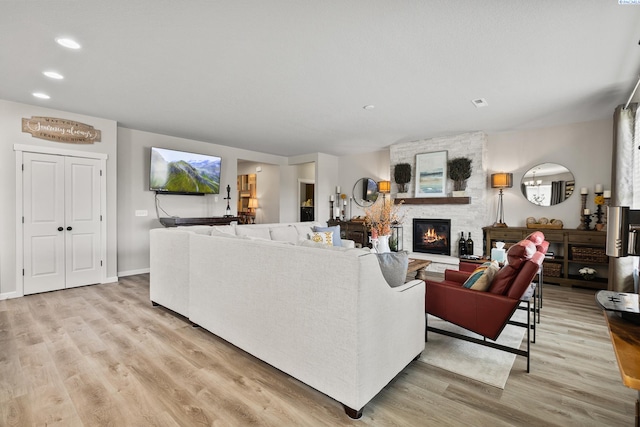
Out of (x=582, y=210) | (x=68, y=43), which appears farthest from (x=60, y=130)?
(x=582, y=210)

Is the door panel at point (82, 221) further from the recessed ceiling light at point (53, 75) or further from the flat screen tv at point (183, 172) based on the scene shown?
the recessed ceiling light at point (53, 75)

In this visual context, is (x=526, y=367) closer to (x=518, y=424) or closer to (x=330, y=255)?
(x=518, y=424)

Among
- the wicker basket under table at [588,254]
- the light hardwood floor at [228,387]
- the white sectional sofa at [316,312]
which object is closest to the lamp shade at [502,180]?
the wicker basket under table at [588,254]

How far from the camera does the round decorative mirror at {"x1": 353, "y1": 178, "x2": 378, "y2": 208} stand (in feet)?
24.5

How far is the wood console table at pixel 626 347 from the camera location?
0.85 meters

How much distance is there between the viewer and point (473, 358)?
244 centimetres

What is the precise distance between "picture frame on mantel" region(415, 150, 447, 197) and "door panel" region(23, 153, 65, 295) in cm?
611

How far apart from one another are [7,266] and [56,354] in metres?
2.59

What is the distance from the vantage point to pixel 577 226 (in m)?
5.02

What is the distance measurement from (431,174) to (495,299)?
4319 millimetres

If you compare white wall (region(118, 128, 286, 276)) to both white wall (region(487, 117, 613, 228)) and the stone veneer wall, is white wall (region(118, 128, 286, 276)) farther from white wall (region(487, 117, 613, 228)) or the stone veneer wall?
white wall (region(487, 117, 613, 228))

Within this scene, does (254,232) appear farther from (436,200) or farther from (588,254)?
(588,254)

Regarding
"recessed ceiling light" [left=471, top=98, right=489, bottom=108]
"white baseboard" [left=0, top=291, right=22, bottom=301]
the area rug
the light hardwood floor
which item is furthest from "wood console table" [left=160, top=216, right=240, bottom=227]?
"recessed ceiling light" [left=471, top=98, right=489, bottom=108]

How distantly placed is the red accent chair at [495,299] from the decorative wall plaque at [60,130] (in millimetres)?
5285
